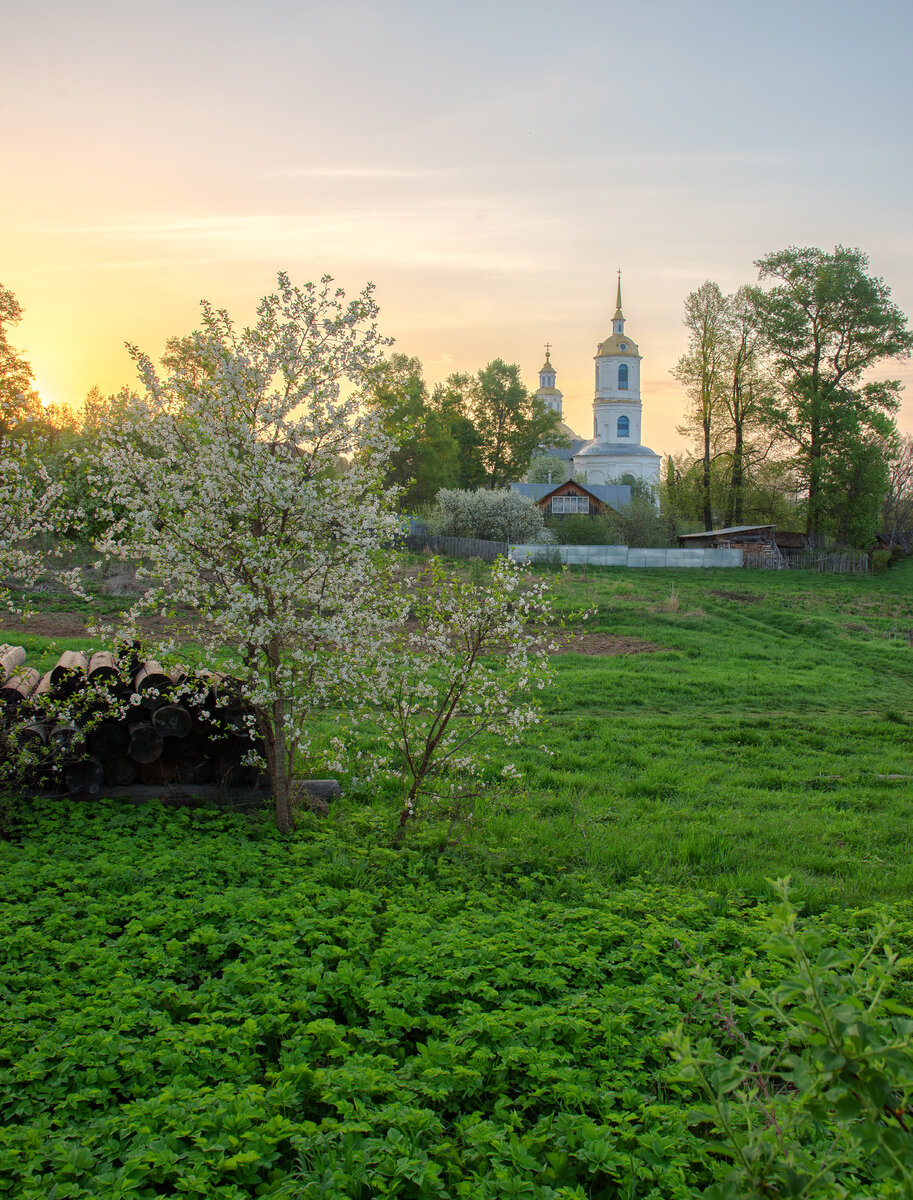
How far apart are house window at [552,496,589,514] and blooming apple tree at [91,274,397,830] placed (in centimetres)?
5154

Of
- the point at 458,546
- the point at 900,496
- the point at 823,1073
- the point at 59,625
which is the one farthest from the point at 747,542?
the point at 823,1073

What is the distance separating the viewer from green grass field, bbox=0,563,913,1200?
3.41 metres

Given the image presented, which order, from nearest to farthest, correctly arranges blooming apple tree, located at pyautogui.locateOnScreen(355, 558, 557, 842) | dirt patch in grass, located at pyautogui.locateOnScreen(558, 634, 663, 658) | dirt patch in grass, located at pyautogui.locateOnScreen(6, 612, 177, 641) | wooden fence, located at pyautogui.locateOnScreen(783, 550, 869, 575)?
blooming apple tree, located at pyautogui.locateOnScreen(355, 558, 557, 842) → dirt patch in grass, located at pyautogui.locateOnScreen(6, 612, 177, 641) → dirt patch in grass, located at pyautogui.locateOnScreen(558, 634, 663, 658) → wooden fence, located at pyautogui.locateOnScreen(783, 550, 869, 575)

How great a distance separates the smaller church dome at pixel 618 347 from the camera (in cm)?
8438

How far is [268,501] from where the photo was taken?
680cm

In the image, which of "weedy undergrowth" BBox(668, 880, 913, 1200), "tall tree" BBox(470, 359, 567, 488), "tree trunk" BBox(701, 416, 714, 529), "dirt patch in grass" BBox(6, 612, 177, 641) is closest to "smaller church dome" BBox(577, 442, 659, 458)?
"tall tree" BBox(470, 359, 567, 488)

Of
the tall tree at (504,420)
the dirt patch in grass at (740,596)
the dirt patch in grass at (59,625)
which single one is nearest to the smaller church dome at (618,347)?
the tall tree at (504,420)

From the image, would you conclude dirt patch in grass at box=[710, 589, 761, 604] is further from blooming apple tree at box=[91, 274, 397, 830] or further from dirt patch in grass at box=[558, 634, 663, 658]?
blooming apple tree at box=[91, 274, 397, 830]

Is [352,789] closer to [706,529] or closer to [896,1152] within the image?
[896,1152]

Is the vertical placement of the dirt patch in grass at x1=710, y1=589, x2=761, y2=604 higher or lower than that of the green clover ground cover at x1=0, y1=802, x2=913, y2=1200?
higher

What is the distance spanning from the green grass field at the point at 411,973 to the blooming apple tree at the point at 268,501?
1678 millimetres

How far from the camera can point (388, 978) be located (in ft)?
16.1

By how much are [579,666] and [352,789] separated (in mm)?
8779

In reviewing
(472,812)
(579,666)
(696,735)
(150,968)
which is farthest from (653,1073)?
(579,666)
